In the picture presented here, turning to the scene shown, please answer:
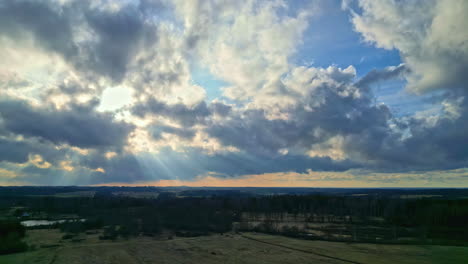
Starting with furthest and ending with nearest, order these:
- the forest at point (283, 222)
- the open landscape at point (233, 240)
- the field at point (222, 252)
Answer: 1. the forest at point (283, 222)
2. the open landscape at point (233, 240)
3. the field at point (222, 252)

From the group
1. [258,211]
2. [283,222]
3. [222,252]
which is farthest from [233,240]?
[258,211]

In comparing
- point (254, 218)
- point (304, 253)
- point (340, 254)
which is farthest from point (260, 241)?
point (254, 218)

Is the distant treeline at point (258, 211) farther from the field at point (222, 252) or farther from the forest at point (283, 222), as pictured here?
the field at point (222, 252)

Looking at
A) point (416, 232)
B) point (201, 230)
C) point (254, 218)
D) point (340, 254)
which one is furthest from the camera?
point (254, 218)

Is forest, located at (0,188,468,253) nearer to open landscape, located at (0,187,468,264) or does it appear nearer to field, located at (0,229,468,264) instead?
open landscape, located at (0,187,468,264)

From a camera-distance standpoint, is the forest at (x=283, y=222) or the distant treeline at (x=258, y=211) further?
the distant treeline at (x=258, y=211)

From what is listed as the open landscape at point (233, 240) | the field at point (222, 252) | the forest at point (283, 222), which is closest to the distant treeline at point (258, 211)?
the forest at point (283, 222)

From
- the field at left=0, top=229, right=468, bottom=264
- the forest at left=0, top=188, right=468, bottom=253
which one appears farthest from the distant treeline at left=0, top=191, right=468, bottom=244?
the field at left=0, top=229, right=468, bottom=264

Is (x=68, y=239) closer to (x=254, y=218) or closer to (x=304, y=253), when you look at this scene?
(x=304, y=253)
